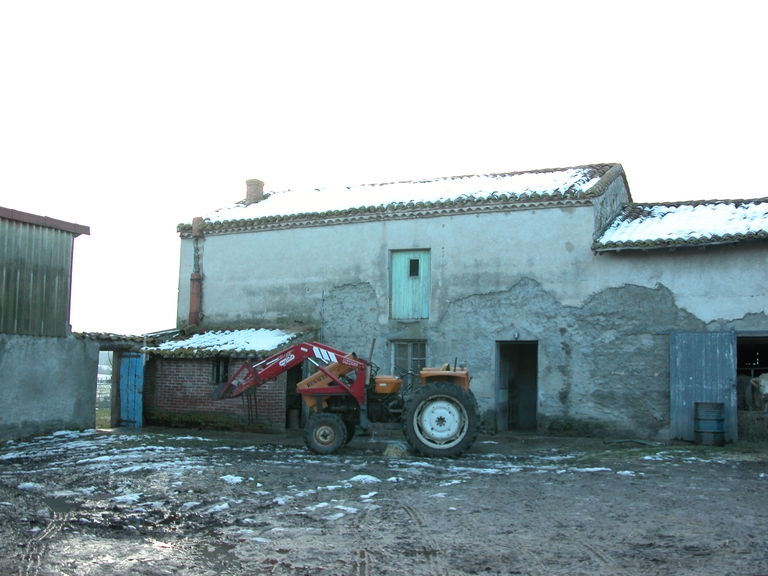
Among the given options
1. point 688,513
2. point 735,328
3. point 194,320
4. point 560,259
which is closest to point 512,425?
point 560,259

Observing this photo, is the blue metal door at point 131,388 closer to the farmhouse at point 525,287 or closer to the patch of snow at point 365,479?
the farmhouse at point 525,287

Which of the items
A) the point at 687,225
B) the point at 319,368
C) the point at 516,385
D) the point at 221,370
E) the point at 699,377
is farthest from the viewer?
the point at 516,385

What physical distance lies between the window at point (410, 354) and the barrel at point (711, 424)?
545 cm

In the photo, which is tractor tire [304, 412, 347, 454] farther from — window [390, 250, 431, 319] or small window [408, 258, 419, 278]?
small window [408, 258, 419, 278]

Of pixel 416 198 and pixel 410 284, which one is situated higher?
pixel 416 198

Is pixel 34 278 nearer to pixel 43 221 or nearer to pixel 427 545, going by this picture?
pixel 43 221

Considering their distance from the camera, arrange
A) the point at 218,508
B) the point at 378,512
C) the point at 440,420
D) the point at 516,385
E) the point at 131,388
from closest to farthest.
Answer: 1. the point at 378,512
2. the point at 218,508
3. the point at 440,420
4. the point at 131,388
5. the point at 516,385

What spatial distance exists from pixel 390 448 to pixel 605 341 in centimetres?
511

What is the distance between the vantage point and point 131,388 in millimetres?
16562

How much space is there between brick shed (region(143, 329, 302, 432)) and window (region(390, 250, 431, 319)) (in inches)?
88.4

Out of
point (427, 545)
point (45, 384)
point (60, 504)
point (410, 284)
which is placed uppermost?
point (410, 284)

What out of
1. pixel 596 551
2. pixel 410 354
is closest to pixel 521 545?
pixel 596 551

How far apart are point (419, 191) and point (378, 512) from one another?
1093 centimetres

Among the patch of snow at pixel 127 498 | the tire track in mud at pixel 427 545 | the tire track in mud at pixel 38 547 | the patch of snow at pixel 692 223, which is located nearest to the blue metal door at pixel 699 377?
the patch of snow at pixel 692 223
